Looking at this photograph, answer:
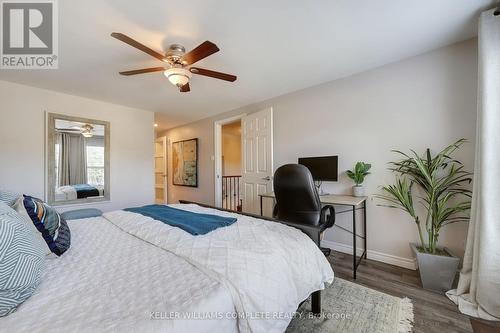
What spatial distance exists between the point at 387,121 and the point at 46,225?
3186 millimetres

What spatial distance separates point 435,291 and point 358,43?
2.43 metres

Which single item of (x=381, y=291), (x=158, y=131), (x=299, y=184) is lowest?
(x=381, y=291)

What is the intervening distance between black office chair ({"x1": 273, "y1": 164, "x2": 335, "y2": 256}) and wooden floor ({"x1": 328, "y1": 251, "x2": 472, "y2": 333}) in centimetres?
66

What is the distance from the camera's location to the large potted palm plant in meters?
1.90

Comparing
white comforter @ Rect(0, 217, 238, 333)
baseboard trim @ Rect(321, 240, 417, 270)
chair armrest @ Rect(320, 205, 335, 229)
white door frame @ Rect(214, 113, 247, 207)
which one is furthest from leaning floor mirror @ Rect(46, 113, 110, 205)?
baseboard trim @ Rect(321, 240, 417, 270)

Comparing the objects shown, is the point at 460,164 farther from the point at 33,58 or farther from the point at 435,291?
the point at 33,58

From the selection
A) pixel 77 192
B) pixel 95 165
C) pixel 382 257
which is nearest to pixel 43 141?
pixel 95 165

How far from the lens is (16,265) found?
2.47 ft

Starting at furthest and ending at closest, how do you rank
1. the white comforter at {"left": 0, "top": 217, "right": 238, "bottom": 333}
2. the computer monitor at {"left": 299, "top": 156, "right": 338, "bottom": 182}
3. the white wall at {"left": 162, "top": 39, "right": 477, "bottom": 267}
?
the computer monitor at {"left": 299, "top": 156, "right": 338, "bottom": 182} → the white wall at {"left": 162, "top": 39, "right": 477, "bottom": 267} → the white comforter at {"left": 0, "top": 217, "right": 238, "bottom": 333}

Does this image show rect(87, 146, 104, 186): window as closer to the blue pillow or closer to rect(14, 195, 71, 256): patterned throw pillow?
the blue pillow

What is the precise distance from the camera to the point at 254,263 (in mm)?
1021

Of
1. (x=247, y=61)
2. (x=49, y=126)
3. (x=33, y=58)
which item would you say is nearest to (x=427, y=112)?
(x=247, y=61)

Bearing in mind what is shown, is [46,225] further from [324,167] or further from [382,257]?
[382,257]

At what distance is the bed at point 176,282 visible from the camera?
2.27 ft
